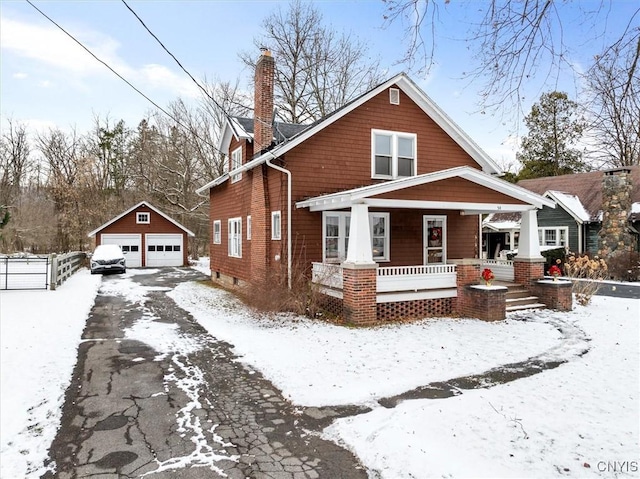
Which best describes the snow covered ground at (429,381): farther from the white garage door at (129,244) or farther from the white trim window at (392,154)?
the white garage door at (129,244)

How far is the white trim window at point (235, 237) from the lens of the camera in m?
16.3

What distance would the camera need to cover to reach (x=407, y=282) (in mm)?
10586

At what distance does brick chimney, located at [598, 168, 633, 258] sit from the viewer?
21141mm

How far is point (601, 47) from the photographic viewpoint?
13.1ft

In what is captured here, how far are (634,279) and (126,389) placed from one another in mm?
22763

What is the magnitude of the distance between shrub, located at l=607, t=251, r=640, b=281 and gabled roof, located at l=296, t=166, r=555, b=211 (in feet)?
38.4

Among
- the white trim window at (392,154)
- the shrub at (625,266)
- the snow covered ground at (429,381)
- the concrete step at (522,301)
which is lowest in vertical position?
the snow covered ground at (429,381)

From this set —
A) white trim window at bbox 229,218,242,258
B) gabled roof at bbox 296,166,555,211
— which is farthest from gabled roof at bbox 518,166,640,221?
white trim window at bbox 229,218,242,258

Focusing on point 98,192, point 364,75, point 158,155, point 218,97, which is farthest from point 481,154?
point 98,192

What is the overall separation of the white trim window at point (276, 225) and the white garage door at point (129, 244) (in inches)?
780

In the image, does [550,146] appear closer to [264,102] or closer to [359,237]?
[264,102]

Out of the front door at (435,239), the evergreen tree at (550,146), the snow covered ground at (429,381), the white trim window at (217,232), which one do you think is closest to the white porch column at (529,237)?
the snow covered ground at (429,381)

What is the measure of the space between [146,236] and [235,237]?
50.7 feet

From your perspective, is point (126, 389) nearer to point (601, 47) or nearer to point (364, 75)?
point (601, 47)
